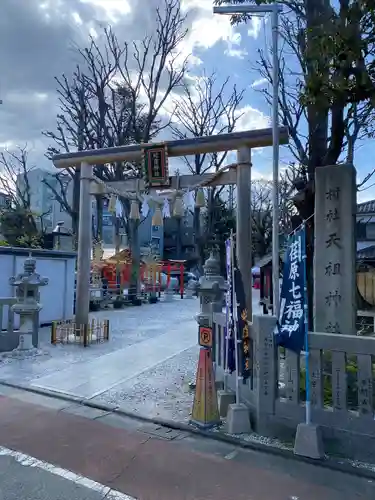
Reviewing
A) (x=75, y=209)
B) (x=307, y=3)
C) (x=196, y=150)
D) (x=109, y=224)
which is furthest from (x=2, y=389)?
(x=109, y=224)

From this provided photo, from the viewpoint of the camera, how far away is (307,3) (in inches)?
276

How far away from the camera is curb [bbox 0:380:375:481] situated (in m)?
3.80

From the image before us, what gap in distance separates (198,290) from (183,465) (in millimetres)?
2697

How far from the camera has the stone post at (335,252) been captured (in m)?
5.72

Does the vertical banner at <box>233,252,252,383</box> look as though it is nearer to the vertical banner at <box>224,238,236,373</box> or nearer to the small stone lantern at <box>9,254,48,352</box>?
the vertical banner at <box>224,238,236,373</box>

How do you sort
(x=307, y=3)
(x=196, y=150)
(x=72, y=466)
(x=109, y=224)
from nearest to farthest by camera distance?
(x=72, y=466) < (x=307, y=3) < (x=196, y=150) < (x=109, y=224)

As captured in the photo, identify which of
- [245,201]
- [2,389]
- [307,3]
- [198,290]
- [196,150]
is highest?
[307,3]

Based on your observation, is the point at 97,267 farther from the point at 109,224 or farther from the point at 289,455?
the point at 109,224

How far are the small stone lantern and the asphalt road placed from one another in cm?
518

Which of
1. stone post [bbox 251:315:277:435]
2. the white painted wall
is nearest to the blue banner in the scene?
stone post [bbox 251:315:277:435]

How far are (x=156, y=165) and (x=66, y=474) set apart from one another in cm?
668

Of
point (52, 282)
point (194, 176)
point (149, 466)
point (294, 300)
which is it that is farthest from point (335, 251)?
point (52, 282)

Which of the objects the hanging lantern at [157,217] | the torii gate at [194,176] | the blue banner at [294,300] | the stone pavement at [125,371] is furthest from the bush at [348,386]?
the hanging lantern at [157,217]

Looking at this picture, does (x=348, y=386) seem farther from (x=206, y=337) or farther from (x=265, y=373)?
(x=206, y=337)
